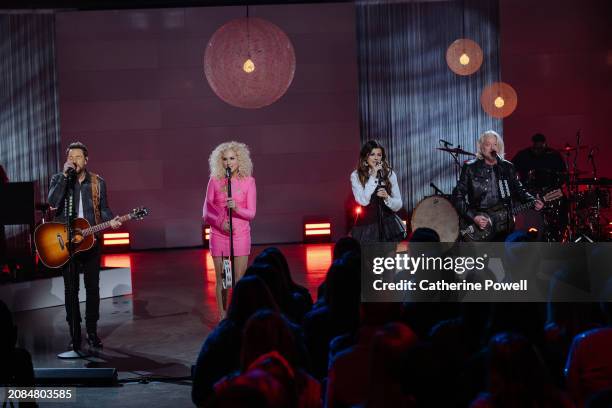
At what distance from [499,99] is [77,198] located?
33.7 ft

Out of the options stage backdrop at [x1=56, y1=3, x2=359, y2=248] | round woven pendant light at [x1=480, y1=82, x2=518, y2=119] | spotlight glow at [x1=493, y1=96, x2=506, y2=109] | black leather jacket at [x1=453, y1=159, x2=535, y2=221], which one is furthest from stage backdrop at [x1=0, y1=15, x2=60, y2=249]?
black leather jacket at [x1=453, y1=159, x2=535, y2=221]

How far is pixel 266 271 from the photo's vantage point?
423 centimetres

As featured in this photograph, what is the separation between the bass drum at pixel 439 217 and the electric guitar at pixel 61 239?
117 inches

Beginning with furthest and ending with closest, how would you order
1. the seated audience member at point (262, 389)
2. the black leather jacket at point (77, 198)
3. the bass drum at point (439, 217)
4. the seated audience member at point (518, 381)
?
the bass drum at point (439, 217), the black leather jacket at point (77, 198), the seated audience member at point (518, 381), the seated audience member at point (262, 389)

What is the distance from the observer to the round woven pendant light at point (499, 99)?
15.2m

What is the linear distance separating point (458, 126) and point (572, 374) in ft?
42.1

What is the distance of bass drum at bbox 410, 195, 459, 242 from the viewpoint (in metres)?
7.79

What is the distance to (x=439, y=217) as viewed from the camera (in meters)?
7.89

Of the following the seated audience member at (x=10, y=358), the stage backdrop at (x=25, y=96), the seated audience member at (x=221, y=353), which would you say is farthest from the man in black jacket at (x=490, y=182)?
the stage backdrop at (x=25, y=96)

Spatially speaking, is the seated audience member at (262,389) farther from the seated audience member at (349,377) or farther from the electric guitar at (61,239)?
the electric guitar at (61,239)

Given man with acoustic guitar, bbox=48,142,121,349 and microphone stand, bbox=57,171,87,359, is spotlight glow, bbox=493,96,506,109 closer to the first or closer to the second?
man with acoustic guitar, bbox=48,142,121,349

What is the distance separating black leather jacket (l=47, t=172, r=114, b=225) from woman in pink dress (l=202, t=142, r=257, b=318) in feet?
2.83

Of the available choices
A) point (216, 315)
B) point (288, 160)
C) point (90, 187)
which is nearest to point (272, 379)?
point (90, 187)

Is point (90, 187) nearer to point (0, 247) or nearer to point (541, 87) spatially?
point (0, 247)
